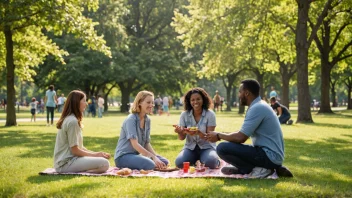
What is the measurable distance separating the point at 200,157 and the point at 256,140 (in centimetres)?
179

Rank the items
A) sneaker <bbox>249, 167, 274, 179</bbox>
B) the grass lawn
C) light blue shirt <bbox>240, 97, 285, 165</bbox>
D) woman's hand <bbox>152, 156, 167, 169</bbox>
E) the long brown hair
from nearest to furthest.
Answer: the grass lawn, light blue shirt <bbox>240, 97, 285, 165</bbox>, sneaker <bbox>249, 167, 274, 179</bbox>, the long brown hair, woman's hand <bbox>152, 156, 167, 169</bbox>

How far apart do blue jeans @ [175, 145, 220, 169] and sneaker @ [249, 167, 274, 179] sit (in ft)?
3.64

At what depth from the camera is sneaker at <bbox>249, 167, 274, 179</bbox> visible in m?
8.15

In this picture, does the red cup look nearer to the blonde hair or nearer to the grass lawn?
the grass lawn

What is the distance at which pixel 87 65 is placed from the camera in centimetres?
4606

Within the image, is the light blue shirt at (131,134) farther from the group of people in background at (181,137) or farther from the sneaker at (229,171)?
the sneaker at (229,171)

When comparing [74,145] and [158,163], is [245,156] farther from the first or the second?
[74,145]

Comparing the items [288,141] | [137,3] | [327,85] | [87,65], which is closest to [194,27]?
[288,141]

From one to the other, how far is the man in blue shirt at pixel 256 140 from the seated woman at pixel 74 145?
2210 mm

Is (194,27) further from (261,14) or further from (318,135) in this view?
(318,135)

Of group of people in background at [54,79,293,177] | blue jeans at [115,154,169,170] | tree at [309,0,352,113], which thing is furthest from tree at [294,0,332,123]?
blue jeans at [115,154,169,170]

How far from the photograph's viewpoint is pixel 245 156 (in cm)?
815

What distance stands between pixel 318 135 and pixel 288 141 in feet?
9.15

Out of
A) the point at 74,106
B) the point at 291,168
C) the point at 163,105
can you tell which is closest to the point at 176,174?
the point at 74,106
